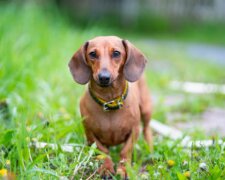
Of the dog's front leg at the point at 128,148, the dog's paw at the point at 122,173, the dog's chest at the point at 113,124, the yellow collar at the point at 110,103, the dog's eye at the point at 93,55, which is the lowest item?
the dog's paw at the point at 122,173

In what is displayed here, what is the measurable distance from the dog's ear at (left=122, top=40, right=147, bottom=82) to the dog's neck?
0.09m

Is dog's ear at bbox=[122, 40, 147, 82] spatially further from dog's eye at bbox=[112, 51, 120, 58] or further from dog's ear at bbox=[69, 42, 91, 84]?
dog's ear at bbox=[69, 42, 91, 84]

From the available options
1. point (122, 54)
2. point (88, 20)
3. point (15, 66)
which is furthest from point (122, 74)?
point (88, 20)

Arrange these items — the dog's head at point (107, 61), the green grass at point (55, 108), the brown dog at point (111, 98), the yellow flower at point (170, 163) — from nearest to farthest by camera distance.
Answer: the green grass at point (55, 108) → the yellow flower at point (170, 163) → the dog's head at point (107, 61) → the brown dog at point (111, 98)

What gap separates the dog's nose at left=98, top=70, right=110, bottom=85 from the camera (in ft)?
10.0

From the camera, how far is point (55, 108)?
4.56 metres

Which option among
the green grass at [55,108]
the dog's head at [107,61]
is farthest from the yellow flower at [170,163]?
the dog's head at [107,61]

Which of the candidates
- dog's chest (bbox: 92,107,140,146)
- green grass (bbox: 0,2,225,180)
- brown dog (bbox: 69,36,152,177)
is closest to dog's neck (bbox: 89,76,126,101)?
brown dog (bbox: 69,36,152,177)

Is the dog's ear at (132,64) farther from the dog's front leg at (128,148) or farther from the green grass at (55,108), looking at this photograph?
the green grass at (55,108)

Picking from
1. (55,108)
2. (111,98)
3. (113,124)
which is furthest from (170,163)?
(55,108)

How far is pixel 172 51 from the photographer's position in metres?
11.3

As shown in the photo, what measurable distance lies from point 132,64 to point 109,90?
0.71ft

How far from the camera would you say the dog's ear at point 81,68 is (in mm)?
3328

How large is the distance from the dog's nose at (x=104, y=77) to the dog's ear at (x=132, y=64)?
0.82ft
